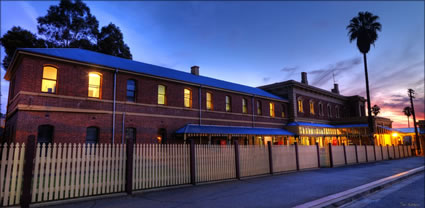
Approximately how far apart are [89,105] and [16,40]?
18135 mm

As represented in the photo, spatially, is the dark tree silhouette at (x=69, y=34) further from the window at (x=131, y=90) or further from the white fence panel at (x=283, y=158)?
the white fence panel at (x=283, y=158)

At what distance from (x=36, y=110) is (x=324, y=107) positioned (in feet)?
128

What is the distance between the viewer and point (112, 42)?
33938 millimetres

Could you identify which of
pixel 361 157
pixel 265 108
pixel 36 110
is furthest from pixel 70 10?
pixel 361 157

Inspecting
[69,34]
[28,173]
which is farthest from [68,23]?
[28,173]

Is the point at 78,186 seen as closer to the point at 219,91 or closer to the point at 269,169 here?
the point at 269,169

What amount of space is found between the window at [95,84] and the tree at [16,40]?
54.9 feet

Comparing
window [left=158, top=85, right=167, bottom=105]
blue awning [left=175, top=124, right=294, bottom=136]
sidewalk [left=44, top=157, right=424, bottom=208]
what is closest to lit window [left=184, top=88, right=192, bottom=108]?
blue awning [left=175, top=124, right=294, bottom=136]

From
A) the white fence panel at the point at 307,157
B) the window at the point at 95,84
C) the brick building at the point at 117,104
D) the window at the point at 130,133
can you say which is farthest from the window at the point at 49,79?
the white fence panel at the point at 307,157

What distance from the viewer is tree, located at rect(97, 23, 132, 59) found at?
3400cm

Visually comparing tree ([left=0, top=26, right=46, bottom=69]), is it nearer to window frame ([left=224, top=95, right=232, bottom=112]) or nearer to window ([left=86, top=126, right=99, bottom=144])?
window ([left=86, top=126, right=99, bottom=144])

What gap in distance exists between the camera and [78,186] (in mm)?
7836

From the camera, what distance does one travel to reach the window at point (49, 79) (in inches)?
613

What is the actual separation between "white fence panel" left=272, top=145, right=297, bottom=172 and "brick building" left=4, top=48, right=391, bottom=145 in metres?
7.86
